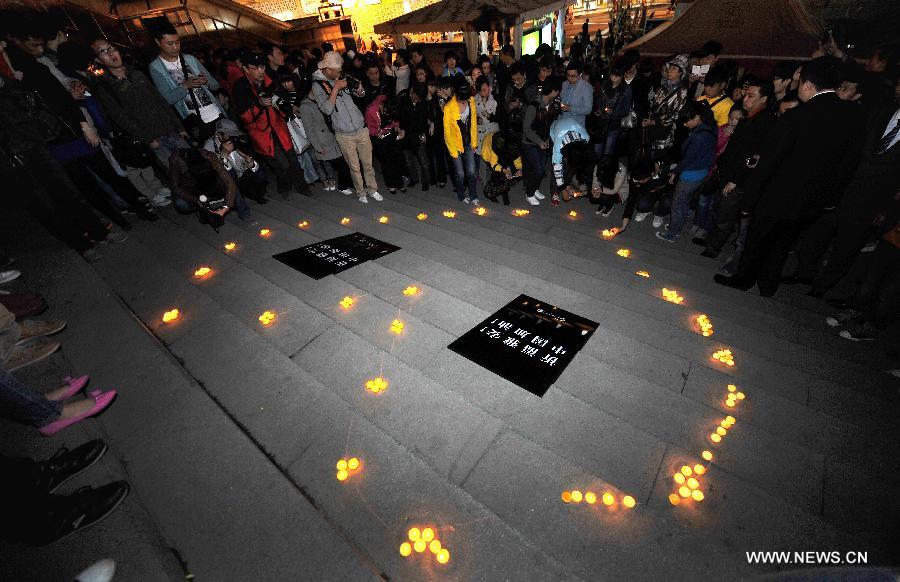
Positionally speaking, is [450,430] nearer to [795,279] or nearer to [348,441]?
[348,441]

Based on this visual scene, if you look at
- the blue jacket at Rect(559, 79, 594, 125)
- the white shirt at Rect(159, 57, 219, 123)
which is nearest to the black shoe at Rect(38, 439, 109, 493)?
the white shirt at Rect(159, 57, 219, 123)

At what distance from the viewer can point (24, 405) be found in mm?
2777

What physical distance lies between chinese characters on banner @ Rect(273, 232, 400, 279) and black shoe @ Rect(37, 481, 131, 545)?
2899mm

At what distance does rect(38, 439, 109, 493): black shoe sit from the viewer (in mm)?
2597

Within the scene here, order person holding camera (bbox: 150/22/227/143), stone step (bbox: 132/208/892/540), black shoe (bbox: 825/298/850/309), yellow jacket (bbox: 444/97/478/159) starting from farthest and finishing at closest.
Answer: yellow jacket (bbox: 444/97/478/159) → person holding camera (bbox: 150/22/227/143) → black shoe (bbox: 825/298/850/309) → stone step (bbox: 132/208/892/540)

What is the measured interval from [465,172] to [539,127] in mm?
1576

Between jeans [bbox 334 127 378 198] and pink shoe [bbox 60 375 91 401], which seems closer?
pink shoe [bbox 60 375 91 401]

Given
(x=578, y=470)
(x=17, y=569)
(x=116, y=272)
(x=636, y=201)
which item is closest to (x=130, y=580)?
(x=17, y=569)

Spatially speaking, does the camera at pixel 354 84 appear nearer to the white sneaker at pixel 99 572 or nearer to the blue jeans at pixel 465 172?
the blue jeans at pixel 465 172

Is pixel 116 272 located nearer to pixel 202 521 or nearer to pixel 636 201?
pixel 202 521

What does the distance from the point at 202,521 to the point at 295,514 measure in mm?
637

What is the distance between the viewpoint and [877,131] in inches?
148

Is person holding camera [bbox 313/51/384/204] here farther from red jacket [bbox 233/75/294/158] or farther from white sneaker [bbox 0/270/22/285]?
white sneaker [bbox 0/270/22/285]

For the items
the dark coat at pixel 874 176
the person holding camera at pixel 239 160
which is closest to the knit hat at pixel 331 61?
the person holding camera at pixel 239 160
